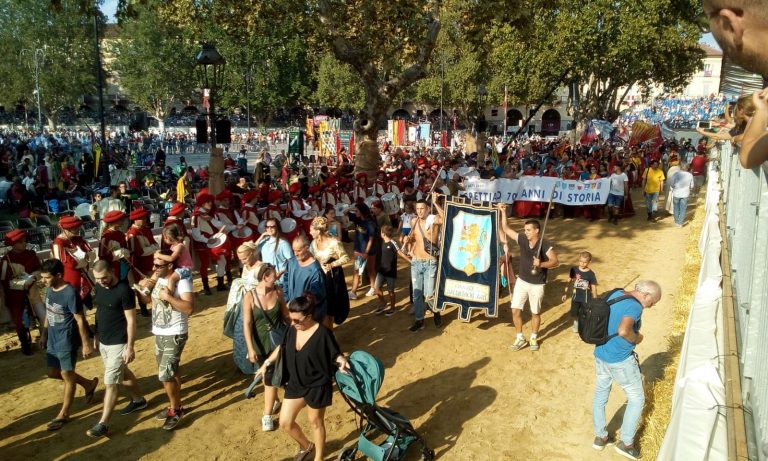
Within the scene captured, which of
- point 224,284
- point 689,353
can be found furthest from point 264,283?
point 224,284

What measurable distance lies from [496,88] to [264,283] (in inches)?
1989

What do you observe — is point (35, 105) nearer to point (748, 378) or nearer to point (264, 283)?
point (264, 283)

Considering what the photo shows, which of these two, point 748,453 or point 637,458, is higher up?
point 748,453

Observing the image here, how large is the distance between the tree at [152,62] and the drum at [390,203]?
49631mm

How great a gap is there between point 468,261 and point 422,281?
73 centimetres

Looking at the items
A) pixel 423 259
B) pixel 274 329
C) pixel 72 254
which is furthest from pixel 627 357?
pixel 72 254

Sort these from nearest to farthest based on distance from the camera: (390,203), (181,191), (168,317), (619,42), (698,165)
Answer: (168,317) < (390,203) < (181,191) < (698,165) < (619,42)

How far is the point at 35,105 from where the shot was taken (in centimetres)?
5894

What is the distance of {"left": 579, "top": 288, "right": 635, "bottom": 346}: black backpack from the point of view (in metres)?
4.80

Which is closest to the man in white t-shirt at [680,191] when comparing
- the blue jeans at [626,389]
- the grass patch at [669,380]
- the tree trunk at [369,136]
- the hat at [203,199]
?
the grass patch at [669,380]

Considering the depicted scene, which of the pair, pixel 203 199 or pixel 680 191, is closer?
pixel 203 199

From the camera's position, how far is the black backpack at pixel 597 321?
480cm

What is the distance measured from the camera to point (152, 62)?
58312 millimetres

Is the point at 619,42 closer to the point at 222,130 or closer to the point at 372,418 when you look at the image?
the point at 222,130
